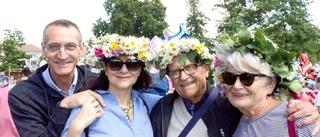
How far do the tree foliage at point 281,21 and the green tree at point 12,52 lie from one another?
90.6 feet

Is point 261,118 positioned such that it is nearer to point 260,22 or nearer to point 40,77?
point 40,77

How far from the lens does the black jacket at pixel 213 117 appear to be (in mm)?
3434

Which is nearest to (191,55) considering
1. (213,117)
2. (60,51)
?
(213,117)

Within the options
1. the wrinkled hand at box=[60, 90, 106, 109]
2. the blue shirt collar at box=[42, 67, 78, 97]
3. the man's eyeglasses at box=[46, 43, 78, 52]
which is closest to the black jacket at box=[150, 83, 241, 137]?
the wrinkled hand at box=[60, 90, 106, 109]

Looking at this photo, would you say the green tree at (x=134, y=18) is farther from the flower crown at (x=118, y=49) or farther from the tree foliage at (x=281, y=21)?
the flower crown at (x=118, y=49)

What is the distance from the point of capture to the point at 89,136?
320 cm

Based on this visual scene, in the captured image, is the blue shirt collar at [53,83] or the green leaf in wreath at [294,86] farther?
the blue shirt collar at [53,83]

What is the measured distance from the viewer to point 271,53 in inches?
119

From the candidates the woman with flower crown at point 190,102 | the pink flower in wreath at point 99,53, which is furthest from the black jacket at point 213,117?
the pink flower in wreath at point 99,53

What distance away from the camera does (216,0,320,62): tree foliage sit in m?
35.3

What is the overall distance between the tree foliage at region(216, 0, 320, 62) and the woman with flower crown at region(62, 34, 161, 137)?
32.1 metres

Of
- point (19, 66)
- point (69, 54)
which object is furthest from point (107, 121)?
point (19, 66)

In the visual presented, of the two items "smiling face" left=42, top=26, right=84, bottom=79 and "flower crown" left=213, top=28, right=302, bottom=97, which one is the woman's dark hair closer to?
"smiling face" left=42, top=26, right=84, bottom=79

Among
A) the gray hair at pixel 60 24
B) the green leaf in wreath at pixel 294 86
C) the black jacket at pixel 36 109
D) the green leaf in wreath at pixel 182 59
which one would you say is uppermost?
the gray hair at pixel 60 24
